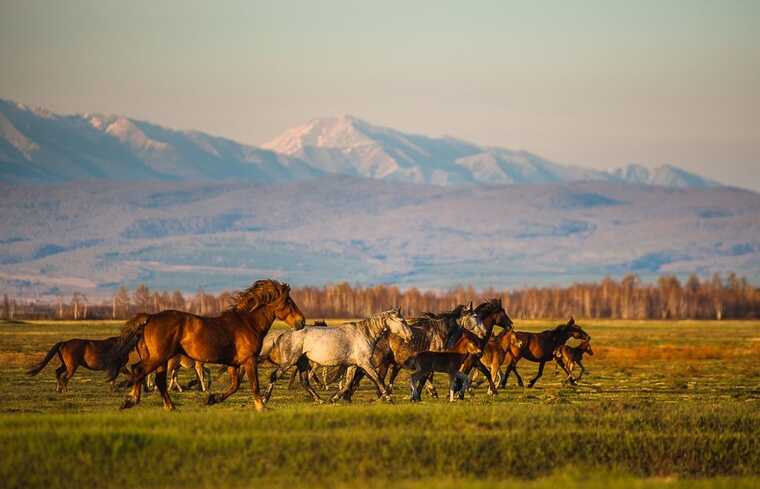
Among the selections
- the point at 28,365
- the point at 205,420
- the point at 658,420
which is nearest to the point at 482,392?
the point at 658,420

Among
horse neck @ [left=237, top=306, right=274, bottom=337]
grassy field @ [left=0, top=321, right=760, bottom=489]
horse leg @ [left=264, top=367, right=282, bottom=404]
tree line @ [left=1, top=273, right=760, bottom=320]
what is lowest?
grassy field @ [left=0, top=321, right=760, bottom=489]

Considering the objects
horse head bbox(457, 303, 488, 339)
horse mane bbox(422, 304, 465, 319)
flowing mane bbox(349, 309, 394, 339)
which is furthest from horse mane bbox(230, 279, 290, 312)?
horse head bbox(457, 303, 488, 339)

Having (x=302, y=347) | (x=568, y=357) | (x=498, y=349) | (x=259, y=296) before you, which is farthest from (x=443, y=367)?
(x=568, y=357)

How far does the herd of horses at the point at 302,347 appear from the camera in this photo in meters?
23.2

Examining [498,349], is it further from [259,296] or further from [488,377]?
[259,296]

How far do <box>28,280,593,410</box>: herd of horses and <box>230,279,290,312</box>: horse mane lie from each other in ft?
0.06

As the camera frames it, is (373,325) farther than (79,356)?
No

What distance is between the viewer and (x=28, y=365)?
43500mm

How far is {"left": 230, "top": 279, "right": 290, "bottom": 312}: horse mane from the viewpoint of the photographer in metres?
24.2

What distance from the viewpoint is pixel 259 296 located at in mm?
24250

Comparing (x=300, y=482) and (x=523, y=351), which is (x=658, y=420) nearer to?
(x=300, y=482)

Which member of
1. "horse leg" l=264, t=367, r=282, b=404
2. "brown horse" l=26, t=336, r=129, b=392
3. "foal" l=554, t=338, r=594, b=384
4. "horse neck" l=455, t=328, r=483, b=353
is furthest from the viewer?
"foal" l=554, t=338, r=594, b=384

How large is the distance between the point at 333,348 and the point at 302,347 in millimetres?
667

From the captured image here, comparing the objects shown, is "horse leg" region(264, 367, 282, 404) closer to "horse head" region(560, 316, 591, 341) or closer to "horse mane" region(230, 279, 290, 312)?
"horse mane" region(230, 279, 290, 312)
